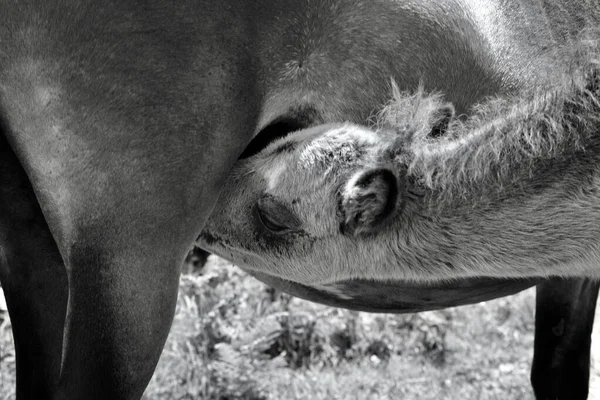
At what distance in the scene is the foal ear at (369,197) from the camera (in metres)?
3.00

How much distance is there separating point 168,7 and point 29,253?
3.79 ft

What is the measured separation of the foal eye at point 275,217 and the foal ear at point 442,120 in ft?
1.64

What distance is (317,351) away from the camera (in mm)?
6141

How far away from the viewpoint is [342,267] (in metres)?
3.26

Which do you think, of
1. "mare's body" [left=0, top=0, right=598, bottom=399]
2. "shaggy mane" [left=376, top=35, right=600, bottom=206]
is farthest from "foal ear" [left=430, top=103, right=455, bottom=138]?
"mare's body" [left=0, top=0, right=598, bottom=399]

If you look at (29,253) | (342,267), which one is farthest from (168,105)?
(29,253)

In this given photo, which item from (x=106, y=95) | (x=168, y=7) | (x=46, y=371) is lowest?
(x=46, y=371)

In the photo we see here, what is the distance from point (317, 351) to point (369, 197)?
3.27m

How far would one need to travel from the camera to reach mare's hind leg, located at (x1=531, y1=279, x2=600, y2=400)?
183 inches

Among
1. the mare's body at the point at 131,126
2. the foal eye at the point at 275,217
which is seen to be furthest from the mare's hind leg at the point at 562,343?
the mare's body at the point at 131,126

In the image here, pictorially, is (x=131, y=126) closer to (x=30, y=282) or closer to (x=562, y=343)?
(x=30, y=282)

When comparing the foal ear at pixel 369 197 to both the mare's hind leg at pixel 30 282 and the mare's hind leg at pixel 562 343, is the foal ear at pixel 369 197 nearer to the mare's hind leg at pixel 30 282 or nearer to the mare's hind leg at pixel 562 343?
the mare's hind leg at pixel 30 282

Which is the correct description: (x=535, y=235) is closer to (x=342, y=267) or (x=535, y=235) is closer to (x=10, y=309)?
(x=342, y=267)

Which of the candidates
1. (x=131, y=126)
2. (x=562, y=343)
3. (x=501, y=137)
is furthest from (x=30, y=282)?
(x=562, y=343)
